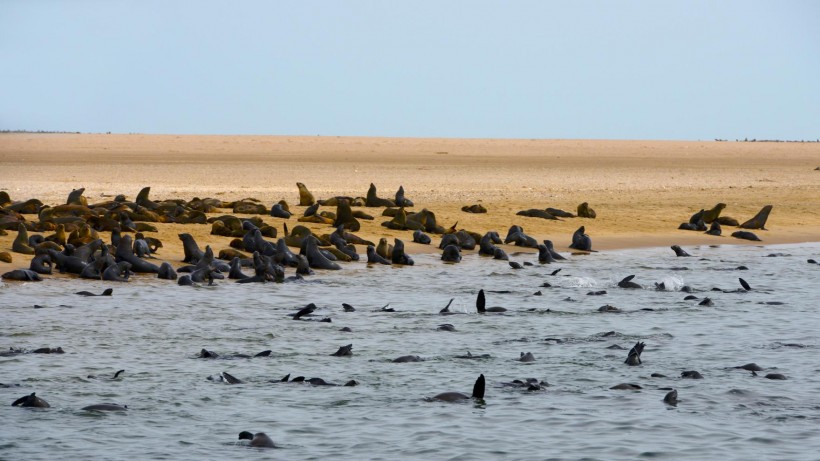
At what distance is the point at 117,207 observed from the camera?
19.8 meters

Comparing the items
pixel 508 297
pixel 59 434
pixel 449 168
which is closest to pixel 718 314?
pixel 508 297

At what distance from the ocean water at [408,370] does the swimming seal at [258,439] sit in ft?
0.30

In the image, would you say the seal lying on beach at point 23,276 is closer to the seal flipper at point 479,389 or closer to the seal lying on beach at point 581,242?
the seal flipper at point 479,389

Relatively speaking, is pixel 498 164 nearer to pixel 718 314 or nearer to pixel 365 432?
pixel 718 314

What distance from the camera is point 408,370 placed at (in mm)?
9727

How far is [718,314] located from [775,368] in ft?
10.5

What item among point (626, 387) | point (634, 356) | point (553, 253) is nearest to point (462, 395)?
point (626, 387)

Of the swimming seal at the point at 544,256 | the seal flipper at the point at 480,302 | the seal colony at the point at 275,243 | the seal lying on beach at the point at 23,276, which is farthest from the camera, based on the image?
the swimming seal at the point at 544,256

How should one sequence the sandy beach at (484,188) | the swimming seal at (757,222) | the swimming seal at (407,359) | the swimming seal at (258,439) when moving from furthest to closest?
the swimming seal at (757,222) < the sandy beach at (484,188) < the swimming seal at (407,359) < the swimming seal at (258,439)

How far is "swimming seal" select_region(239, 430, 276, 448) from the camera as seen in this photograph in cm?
732

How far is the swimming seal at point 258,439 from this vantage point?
7316mm

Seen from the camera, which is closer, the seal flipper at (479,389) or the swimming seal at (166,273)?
the seal flipper at (479,389)

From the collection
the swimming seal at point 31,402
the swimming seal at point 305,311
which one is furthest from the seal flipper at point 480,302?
the swimming seal at point 31,402

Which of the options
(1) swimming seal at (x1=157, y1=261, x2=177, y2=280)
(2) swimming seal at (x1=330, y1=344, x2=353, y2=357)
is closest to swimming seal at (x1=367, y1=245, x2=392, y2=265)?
(1) swimming seal at (x1=157, y1=261, x2=177, y2=280)
